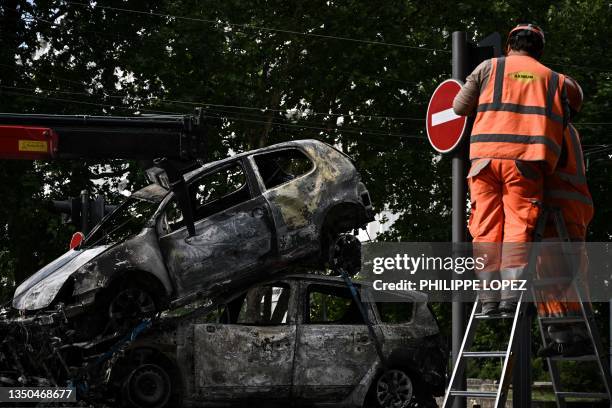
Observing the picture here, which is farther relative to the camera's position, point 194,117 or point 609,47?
point 609,47

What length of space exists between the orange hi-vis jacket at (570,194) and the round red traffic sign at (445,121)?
1423mm

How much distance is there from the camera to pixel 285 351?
1220cm

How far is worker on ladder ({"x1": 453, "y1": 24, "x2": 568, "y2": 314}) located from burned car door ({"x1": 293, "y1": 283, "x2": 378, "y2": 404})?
6.38m

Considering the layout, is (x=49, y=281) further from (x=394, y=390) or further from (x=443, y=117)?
(x=443, y=117)

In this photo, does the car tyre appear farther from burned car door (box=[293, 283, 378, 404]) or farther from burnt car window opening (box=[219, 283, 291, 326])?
burnt car window opening (box=[219, 283, 291, 326])

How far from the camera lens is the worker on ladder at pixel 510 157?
5.86m

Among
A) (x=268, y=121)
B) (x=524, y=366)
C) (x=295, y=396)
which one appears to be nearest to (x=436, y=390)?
(x=295, y=396)

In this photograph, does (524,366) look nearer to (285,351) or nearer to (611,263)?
(285,351)

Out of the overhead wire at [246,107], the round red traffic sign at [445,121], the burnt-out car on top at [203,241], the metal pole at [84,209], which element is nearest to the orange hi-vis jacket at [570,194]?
the round red traffic sign at [445,121]

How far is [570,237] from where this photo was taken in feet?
20.2

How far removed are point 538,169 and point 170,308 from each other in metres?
6.34

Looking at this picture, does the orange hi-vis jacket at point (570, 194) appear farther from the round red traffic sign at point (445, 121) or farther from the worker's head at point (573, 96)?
the round red traffic sign at point (445, 121)

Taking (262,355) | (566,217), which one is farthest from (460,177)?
(262,355)

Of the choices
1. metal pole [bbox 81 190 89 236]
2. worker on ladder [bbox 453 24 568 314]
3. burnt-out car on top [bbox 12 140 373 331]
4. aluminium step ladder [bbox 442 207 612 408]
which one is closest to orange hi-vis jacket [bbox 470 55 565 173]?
worker on ladder [bbox 453 24 568 314]
